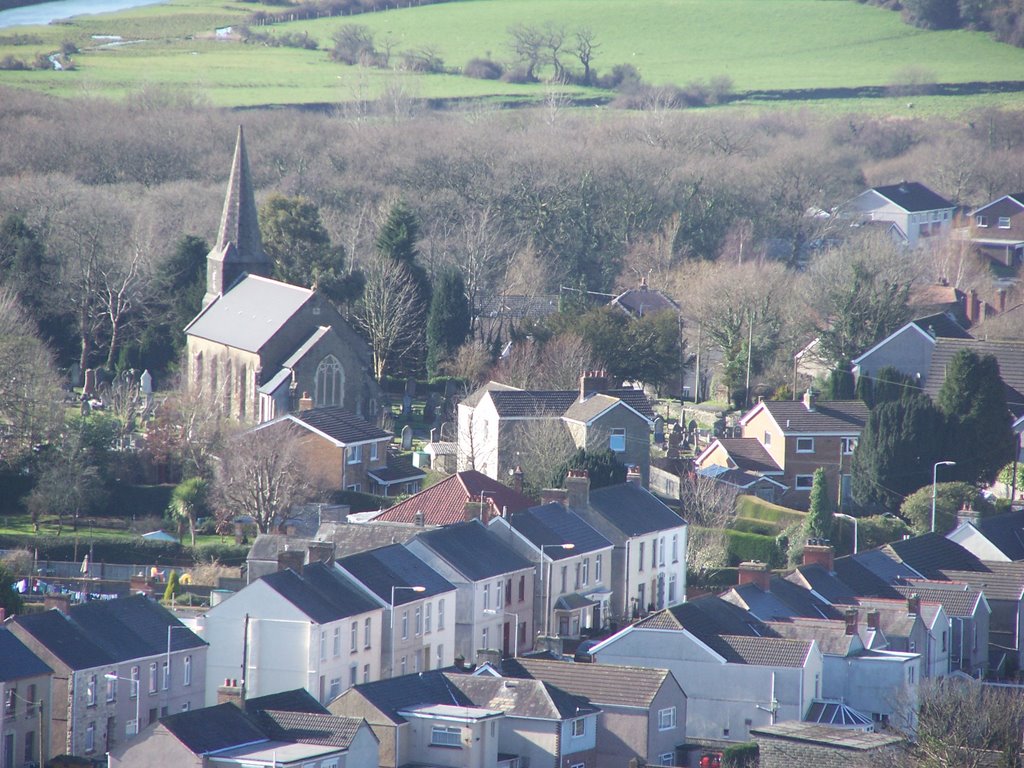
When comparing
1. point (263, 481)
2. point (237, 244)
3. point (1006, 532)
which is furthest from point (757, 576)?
point (237, 244)

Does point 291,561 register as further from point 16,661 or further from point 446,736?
point 446,736

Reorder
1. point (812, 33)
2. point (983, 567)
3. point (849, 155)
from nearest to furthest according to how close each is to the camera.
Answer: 1. point (983, 567)
2. point (849, 155)
3. point (812, 33)

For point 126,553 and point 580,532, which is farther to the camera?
point 126,553

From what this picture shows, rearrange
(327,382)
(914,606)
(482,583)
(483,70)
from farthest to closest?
(483,70), (327,382), (482,583), (914,606)

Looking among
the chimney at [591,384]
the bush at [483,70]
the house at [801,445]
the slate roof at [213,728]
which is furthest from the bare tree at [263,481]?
the bush at [483,70]

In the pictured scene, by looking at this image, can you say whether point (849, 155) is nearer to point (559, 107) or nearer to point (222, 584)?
point (559, 107)

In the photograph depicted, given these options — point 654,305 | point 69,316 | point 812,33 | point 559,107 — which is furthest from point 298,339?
point 812,33

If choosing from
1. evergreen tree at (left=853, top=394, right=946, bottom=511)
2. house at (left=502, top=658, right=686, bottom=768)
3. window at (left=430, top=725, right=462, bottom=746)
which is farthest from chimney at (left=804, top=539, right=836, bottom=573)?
window at (left=430, top=725, right=462, bottom=746)
